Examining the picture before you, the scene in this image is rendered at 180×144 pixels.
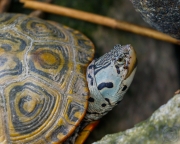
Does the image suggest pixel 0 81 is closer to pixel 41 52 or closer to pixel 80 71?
pixel 41 52

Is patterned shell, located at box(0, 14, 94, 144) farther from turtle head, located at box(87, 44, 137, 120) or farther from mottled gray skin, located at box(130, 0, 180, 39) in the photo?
mottled gray skin, located at box(130, 0, 180, 39)

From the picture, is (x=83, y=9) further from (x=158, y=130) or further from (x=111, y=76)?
(x=158, y=130)

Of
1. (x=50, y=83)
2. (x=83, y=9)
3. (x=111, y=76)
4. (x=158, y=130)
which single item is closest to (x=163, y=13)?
(x=111, y=76)

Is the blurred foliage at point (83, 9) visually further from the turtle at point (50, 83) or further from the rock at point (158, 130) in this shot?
the rock at point (158, 130)

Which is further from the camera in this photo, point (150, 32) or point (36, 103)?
point (150, 32)

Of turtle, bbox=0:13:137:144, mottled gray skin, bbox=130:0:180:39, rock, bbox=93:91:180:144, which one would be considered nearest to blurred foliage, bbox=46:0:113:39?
turtle, bbox=0:13:137:144

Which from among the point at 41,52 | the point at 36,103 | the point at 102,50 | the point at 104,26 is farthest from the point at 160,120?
the point at 104,26
